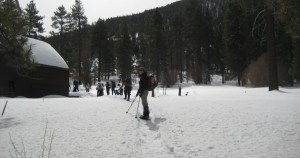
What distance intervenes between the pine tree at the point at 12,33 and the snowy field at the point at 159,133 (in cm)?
290

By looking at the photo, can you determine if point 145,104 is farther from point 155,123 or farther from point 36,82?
point 36,82

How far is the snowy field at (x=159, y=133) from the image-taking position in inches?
300

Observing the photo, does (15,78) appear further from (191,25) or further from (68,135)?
(191,25)

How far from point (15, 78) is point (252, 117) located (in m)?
23.6

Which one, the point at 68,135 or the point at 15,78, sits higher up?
the point at 15,78

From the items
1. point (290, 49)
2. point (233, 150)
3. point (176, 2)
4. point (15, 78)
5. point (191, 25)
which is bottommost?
point (233, 150)

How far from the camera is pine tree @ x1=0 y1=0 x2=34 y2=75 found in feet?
43.4

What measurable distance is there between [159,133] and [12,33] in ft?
27.9

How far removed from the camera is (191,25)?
62.7 meters

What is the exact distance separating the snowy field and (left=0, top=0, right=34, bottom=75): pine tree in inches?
114

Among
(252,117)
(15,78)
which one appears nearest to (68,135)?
(252,117)

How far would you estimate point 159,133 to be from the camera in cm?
943

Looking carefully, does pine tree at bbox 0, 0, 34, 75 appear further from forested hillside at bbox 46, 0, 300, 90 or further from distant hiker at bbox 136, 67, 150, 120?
forested hillside at bbox 46, 0, 300, 90

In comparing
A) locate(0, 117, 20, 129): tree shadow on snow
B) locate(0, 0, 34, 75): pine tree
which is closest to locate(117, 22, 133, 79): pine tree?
locate(0, 0, 34, 75): pine tree
